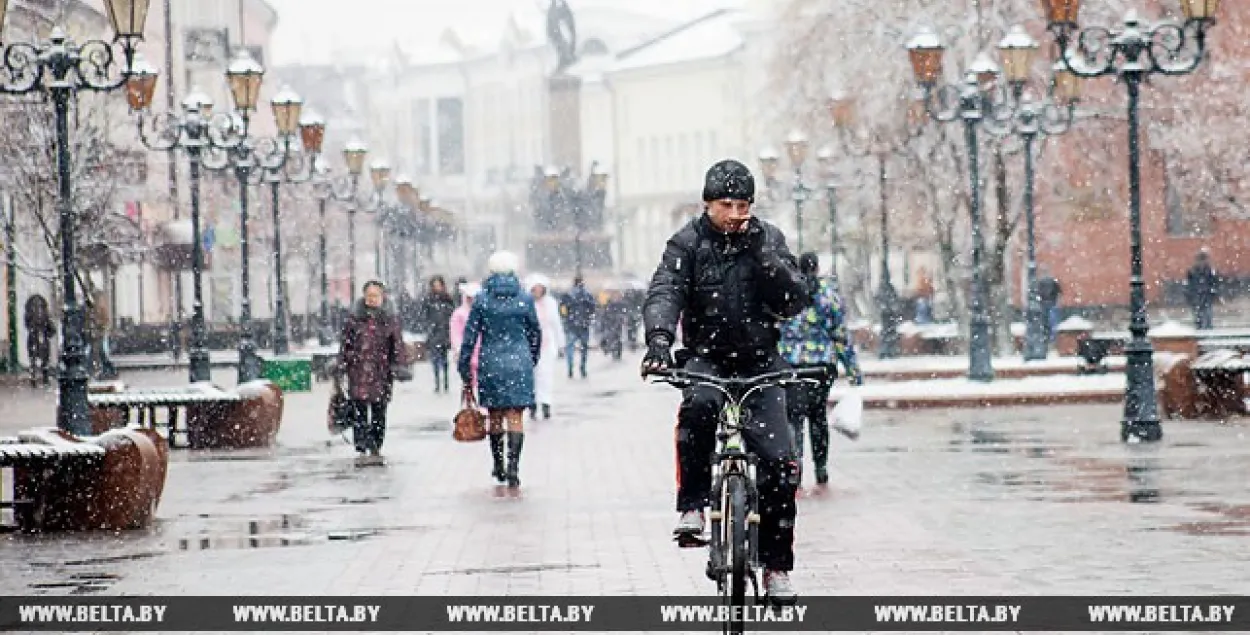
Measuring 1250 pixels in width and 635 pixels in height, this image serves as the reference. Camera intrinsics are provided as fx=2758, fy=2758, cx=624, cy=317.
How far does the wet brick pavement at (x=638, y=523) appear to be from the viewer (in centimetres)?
1231

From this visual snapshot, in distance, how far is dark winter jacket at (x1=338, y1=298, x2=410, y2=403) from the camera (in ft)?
74.5

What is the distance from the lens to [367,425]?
23.3 meters

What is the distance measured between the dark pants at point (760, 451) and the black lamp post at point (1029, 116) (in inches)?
857

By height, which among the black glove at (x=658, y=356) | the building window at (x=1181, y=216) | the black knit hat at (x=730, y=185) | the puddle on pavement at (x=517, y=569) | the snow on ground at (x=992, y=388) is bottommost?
the snow on ground at (x=992, y=388)

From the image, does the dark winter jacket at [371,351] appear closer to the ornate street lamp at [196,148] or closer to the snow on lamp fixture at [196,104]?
the ornate street lamp at [196,148]

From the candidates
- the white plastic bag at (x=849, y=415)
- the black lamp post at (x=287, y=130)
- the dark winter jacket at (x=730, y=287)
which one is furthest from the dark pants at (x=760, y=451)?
the black lamp post at (x=287, y=130)

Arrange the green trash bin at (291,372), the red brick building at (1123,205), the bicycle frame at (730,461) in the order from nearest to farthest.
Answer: the bicycle frame at (730,461), the green trash bin at (291,372), the red brick building at (1123,205)

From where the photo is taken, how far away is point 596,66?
12381cm

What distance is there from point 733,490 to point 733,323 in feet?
2.81

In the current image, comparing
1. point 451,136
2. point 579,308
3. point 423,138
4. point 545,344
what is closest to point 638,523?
point 545,344

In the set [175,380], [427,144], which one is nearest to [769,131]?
[175,380]

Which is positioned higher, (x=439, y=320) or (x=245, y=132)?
(x=245, y=132)

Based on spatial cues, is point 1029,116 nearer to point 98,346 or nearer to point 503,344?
point 98,346

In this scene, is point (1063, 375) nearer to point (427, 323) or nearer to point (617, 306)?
point (427, 323)
